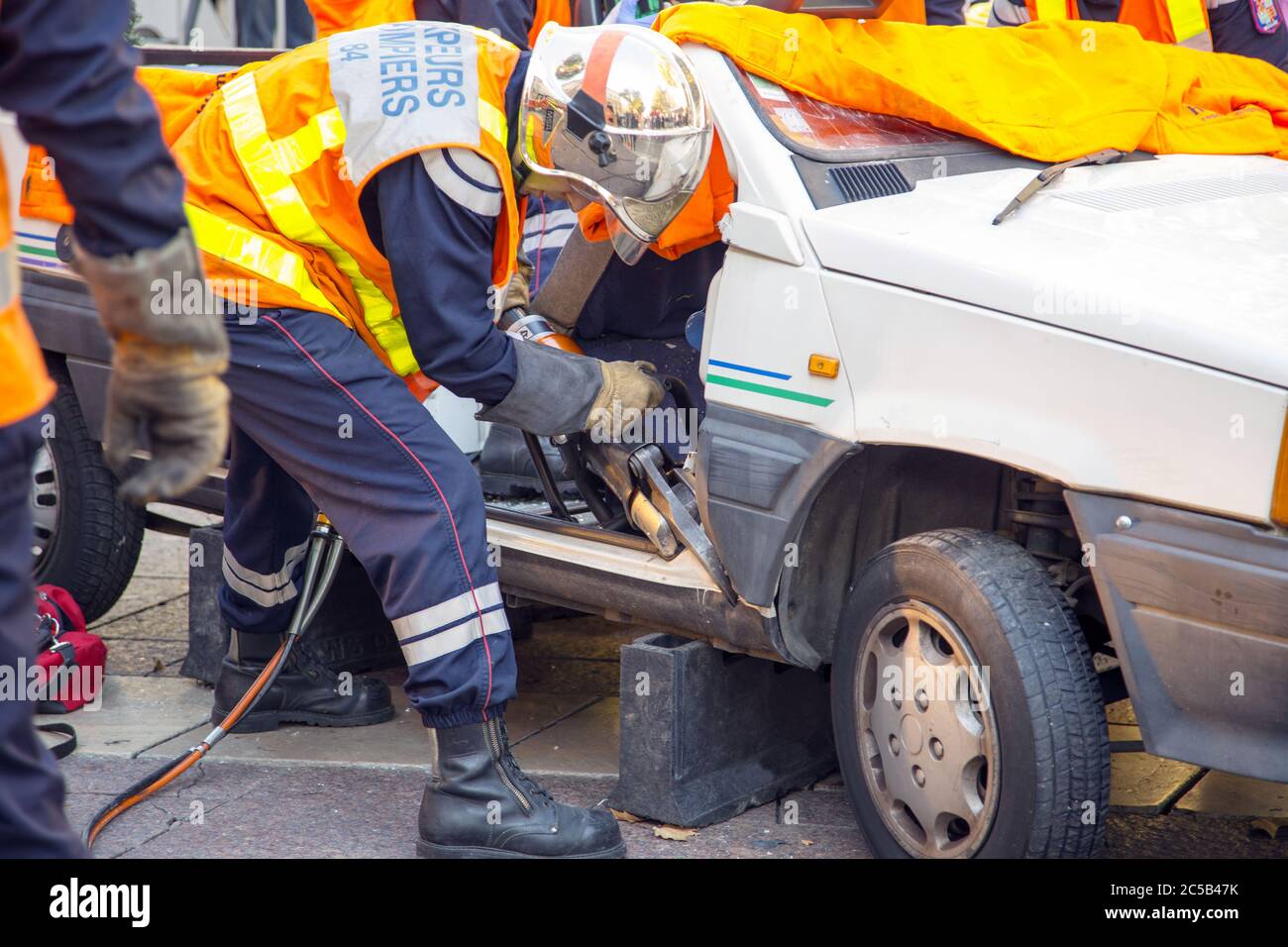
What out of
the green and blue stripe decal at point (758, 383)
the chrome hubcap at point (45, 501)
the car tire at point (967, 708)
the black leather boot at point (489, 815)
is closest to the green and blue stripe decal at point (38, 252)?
the chrome hubcap at point (45, 501)

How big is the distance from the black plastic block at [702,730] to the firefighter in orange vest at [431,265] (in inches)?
6.6

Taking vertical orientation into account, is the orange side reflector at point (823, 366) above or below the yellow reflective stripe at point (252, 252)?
below

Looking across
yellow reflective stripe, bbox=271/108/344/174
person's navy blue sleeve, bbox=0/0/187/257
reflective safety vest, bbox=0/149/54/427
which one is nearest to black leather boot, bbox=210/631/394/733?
yellow reflective stripe, bbox=271/108/344/174

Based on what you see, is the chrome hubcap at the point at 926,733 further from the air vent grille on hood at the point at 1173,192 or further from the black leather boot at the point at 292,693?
the black leather boot at the point at 292,693

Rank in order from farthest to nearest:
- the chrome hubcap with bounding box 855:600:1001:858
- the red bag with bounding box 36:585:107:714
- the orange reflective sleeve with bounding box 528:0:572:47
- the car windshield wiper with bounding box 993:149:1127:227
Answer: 1. the orange reflective sleeve with bounding box 528:0:572:47
2. the red bag with bounding box 36:585:107:714
3. the car windshield wiper with bounding box 993:149:1127:227
4. the chrome hubcap with bounding box 855:600:1001:858

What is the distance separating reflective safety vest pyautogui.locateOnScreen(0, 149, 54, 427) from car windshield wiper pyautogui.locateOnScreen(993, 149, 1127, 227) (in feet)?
5.94

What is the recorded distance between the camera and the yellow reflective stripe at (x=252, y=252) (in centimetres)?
323

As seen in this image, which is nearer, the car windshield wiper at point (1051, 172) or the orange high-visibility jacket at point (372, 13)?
the car windshield wiper at point (1051, 172)

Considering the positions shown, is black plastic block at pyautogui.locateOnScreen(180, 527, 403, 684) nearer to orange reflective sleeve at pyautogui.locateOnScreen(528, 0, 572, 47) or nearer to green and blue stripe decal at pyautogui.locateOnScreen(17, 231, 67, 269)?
green and blue stripe decal at pyautogui.locateOnScreen(17, 231, 67, 269)

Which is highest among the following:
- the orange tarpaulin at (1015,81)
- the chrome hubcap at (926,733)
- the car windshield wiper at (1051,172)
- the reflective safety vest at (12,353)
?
the orange tarpaulin at (1015,81)

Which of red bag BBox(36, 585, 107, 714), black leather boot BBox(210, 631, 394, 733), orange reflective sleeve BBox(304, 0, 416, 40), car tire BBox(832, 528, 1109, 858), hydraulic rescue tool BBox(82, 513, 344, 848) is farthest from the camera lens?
orange reflective sleeve BBox(304, 0, 416, 40)

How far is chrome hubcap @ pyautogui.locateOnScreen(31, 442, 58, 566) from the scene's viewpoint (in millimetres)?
4621

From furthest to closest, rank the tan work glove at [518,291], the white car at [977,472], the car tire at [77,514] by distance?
the car tire at [77,514]
the tan work glove at [518,291]
the white car at [977,472]

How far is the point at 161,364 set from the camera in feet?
6.28
